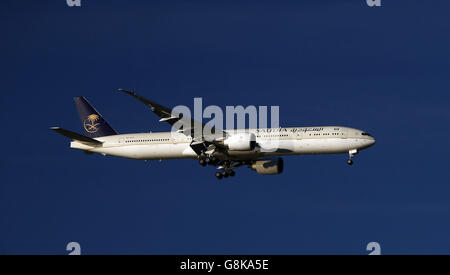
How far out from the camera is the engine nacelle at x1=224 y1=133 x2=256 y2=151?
272 ft

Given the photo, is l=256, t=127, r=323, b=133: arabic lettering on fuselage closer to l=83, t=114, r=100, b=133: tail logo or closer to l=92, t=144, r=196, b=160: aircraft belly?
l=92, t=144, r=196, b=160: aircraft belly

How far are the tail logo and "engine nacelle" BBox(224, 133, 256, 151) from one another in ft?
56.7

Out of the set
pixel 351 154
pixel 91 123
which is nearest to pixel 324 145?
pixel 351 154

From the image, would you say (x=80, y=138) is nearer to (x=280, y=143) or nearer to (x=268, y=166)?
(x=268, y=166)

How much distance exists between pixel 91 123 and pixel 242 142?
1956cm

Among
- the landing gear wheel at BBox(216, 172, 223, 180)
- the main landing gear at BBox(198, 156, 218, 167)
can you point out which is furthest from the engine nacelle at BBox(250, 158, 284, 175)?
the main landing gear at BBox(198, 156, 218, 167)

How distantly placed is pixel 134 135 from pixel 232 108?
37.2 ft

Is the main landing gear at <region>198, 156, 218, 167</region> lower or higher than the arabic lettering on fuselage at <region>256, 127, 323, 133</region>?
lower

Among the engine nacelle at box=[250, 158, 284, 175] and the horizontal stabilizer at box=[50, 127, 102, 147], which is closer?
the horizontal stabilizer at box=[50, 127, 102, 147]

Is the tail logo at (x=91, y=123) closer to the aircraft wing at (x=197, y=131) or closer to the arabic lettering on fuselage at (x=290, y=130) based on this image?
the aircraft wing at (x=197, y=131)

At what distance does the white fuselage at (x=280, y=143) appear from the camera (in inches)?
3280

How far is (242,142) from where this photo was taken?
3260 inches
